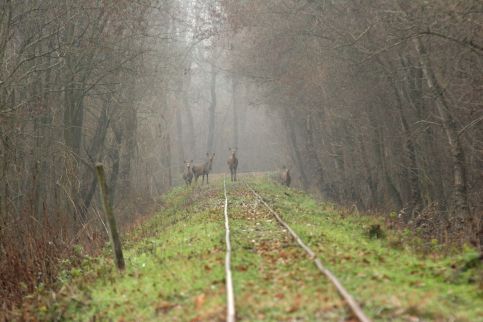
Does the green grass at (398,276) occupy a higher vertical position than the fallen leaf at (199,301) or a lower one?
higher

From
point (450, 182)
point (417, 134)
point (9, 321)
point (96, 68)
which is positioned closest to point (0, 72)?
point (96, 68)

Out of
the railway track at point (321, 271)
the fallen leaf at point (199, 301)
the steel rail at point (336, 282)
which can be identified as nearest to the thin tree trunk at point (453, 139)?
the railway track at point (321, 271)

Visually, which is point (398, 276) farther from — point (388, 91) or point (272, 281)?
point (388, 91)

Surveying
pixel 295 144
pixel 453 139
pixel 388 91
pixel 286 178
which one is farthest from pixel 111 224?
pixel 295 144

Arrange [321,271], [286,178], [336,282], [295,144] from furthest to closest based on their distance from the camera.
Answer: [295,144] < [286,178] < [321,271] < [336,282]

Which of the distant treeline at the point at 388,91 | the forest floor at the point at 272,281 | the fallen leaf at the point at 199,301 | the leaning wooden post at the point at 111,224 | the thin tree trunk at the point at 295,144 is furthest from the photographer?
the thin tree trunk at the point at 295,144

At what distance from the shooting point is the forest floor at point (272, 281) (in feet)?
22.7

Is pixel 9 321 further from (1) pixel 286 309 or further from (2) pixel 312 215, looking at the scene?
(2) pixel 312 215

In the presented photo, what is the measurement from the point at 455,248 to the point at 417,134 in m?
10.1

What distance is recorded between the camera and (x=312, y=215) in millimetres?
16172

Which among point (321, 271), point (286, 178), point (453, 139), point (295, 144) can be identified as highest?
point (295, 144)

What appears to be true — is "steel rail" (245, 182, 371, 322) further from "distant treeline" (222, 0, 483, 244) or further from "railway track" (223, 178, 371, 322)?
"distant treeline" (222, 0, 483, 244)

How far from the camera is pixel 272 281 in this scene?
8484 mm

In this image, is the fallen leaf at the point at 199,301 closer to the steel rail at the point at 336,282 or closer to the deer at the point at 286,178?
the steel rail at the point at 336,282
